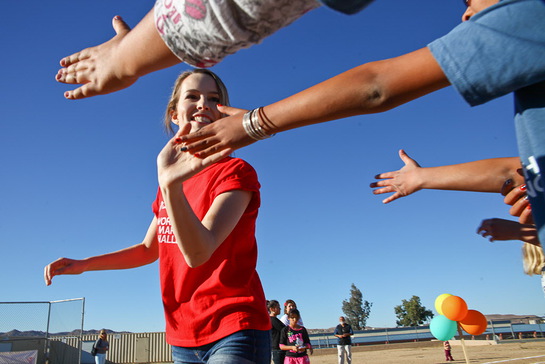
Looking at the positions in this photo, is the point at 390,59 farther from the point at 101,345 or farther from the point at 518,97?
the point at 101,345

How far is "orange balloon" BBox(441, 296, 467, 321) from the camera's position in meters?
8.93

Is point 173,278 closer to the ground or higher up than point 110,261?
closer to the ground

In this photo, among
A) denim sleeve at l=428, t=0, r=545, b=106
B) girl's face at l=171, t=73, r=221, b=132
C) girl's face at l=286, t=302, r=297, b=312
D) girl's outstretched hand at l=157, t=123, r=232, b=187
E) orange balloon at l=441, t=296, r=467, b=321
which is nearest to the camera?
denim sleeve at l=428, t=0, r=545, b=106

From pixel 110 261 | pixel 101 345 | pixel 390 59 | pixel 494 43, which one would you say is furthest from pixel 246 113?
pixel 101 345

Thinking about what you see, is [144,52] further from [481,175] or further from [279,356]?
[279,356]

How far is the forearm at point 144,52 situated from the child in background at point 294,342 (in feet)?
32.7

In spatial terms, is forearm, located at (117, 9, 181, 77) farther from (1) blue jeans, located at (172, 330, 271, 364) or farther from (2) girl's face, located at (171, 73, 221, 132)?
(1) blue jeans, located at (172, 330, 271, 364)

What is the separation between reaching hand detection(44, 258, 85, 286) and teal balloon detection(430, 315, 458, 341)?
8.93 m

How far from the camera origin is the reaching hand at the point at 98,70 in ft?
4.91

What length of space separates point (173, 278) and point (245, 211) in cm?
54

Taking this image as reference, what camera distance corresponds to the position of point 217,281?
84.9 inches

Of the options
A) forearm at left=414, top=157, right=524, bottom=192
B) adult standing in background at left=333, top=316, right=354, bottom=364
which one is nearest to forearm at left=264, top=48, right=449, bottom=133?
forearm at left=414, top=157, right=524, bottom=192

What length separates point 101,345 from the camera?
1781 cm

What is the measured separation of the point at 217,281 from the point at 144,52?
1206 mm
